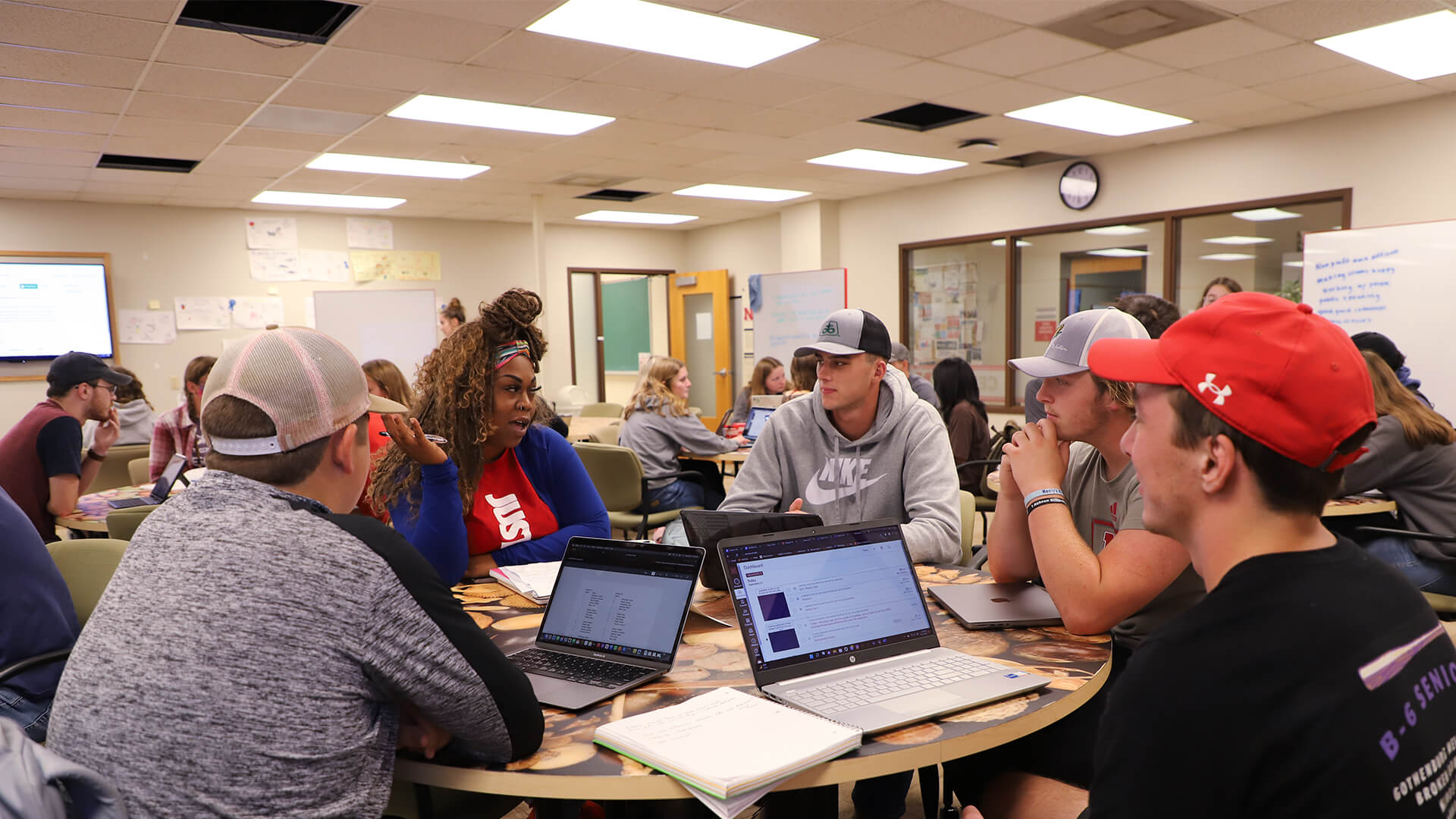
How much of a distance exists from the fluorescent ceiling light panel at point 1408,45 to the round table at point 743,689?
4188mm

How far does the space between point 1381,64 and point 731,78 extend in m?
3.48

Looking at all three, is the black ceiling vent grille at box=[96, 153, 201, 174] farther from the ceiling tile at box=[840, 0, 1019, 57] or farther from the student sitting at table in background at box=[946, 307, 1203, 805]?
the student sitting at table in background at box=[946, 307, 1203, 805]

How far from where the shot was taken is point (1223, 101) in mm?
5398

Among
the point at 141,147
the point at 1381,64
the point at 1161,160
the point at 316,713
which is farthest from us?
the point at 1161,160

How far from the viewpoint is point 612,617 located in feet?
4.97

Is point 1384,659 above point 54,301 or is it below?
below

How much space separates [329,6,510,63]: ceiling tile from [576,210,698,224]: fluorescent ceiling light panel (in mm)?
5122

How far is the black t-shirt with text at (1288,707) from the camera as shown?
0.76 meters

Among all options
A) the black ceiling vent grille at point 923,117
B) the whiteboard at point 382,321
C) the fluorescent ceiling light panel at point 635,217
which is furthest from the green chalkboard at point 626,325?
the black ceiling vent grille at point 923,117

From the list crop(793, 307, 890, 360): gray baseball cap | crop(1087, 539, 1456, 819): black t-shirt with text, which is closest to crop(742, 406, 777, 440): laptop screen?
crop(793, 307, 890, 360): gray baseball cap

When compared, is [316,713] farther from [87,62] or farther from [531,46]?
[87,62]

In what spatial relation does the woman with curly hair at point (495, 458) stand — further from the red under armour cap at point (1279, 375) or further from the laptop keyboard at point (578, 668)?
the red under armour cap at point (1279, 375)

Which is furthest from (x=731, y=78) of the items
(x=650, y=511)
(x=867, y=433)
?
(x=867, y=433)

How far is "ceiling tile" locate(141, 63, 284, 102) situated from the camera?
4.27 m
